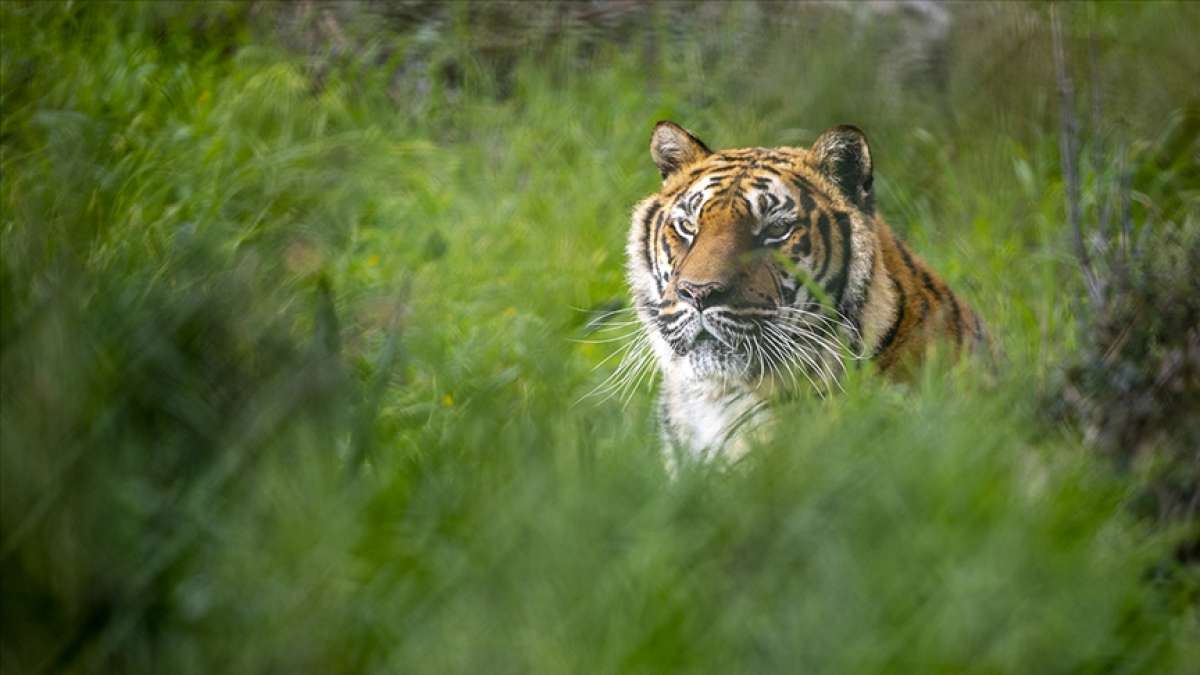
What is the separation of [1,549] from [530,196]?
3963mm

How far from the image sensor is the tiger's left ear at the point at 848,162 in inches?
156

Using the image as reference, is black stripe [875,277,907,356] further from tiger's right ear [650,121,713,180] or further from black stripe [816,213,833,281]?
tiger's right ear [650,121,713,180]

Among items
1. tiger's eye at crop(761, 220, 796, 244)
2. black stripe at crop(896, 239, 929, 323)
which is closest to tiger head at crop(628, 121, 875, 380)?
tiger's eye at crop(761, 220, 796, 244)

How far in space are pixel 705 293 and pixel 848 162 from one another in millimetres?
556

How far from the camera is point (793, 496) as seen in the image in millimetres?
2707

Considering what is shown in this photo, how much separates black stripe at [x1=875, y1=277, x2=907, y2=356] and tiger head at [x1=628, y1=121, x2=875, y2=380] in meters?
0.09

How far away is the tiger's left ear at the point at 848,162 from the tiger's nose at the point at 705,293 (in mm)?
487

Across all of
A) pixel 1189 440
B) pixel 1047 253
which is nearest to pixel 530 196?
pixel 1047 253

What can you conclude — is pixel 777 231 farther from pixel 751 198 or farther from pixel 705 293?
pixel 705 293

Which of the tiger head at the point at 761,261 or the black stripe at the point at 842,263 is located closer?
the tiger head at the point at 761,261

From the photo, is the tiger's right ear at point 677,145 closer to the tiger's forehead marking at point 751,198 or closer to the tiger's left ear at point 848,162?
the tiger's forehead marking at point 751,198

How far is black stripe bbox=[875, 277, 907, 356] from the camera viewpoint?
397 cm

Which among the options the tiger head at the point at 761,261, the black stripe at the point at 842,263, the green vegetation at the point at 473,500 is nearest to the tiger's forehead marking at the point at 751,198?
the tiger head at the point at 761,261

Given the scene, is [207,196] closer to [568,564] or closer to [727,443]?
[727,443]
